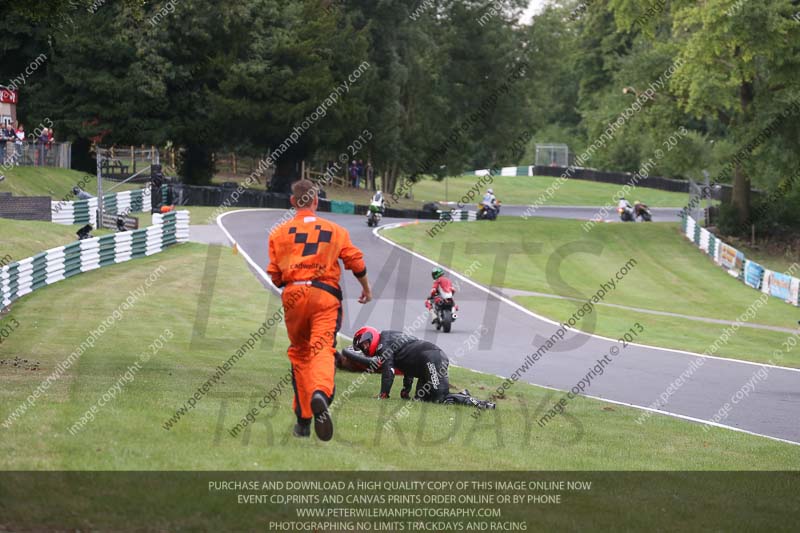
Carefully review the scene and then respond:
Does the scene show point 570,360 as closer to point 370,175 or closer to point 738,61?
point 738,61

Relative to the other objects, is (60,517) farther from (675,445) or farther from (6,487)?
(675,445)

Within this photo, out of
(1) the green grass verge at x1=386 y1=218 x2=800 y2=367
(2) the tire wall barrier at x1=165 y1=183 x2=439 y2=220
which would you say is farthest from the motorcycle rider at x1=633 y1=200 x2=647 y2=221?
(2) the tire wall barrier at x1=165 y1=183 x2=439 y2=220

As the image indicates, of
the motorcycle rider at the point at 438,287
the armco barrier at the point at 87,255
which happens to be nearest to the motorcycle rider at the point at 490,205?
the armco barrier at the point at 87,255

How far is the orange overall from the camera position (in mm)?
8492

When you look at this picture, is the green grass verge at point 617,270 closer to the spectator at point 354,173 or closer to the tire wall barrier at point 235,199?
the tire wall barrier at point 235,199

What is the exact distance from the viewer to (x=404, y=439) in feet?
30.5

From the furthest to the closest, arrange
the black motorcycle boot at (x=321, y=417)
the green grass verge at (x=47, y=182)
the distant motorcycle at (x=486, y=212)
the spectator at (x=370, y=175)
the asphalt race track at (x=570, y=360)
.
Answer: the spectator at (x=370, y=175), the distant motorcycle at (x=486, y=212), the green grass verge at (x=47, y=182), the asphalt race track at (x=570, y=360), the black motorcycle boot at (x=321, y=417)

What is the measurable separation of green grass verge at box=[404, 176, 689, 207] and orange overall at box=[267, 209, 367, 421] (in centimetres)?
6615

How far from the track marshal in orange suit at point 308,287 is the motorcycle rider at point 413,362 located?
11.4 feet

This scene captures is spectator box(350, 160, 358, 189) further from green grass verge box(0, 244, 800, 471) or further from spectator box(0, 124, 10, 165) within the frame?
green grass verge box(0, 244, 800, 471)

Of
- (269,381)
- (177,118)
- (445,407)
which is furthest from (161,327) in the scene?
(177,118)

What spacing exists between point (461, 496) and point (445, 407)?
4904 millimetres

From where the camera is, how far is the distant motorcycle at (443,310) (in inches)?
881

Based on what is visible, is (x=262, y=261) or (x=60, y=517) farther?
(x=262, y=261)
